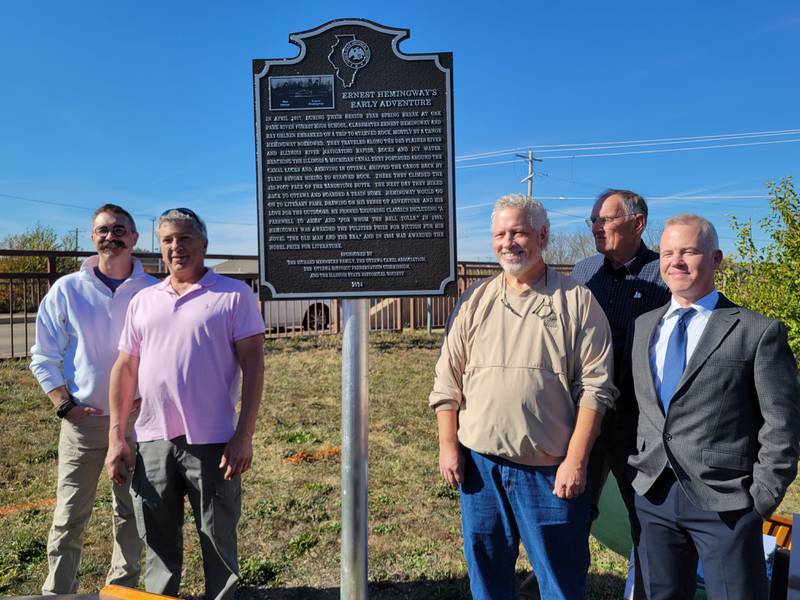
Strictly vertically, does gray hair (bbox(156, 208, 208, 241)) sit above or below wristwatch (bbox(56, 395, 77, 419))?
above

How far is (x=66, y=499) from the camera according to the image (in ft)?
10.3

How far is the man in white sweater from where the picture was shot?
312 centimetres

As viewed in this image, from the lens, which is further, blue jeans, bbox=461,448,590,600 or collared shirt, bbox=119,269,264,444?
collared shirt, bbox=119,269,264,444

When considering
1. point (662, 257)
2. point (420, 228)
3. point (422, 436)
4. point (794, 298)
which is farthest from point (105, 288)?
point (794, 298)

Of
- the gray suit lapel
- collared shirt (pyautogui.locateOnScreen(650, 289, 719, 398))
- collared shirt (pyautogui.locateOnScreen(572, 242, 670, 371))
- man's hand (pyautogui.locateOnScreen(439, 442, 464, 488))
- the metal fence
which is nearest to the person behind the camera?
the gray suit lapel

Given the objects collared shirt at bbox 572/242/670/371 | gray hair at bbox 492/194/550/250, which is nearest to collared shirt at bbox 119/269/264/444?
gray hair at bbox 492/194/550/250

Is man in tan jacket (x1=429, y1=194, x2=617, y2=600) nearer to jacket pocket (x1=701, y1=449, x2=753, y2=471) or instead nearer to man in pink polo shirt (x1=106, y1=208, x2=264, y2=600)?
jacket pocket (x1=701, y1=449, x2=753, y2=471)

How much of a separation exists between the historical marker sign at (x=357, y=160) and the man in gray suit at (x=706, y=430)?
974 millimetres

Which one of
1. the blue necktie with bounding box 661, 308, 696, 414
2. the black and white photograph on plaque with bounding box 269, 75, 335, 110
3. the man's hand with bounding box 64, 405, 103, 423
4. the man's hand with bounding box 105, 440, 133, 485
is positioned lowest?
the man's hand with bounding box 105, 440, 133, 485

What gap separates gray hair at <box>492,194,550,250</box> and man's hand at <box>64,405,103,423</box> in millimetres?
2216

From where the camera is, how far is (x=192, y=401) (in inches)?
107

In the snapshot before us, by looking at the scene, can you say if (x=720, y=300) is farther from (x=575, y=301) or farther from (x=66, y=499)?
(x=66, y=499)

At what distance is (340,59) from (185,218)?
1010 mm

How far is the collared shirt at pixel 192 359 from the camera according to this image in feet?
8.90
